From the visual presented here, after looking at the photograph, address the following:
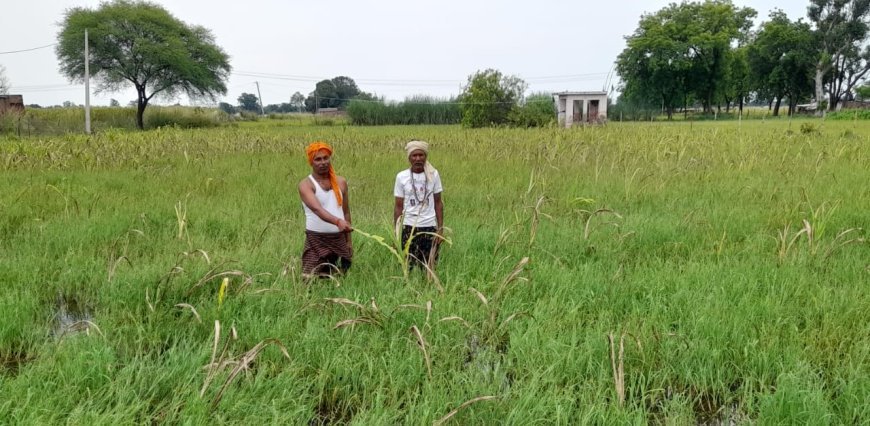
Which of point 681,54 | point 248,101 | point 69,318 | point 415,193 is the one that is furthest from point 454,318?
point 248,101

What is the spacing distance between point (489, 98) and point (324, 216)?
2259cm

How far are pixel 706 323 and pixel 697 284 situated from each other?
0.62 meters

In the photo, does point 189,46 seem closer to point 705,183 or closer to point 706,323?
point 705,183

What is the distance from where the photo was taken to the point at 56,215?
504 cm

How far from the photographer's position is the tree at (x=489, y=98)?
24.6 m

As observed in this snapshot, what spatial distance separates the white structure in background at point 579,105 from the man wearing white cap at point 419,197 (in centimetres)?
2495

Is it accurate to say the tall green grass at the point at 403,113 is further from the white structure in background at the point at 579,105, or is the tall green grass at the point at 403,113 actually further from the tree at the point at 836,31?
the tree at the point at 836,31

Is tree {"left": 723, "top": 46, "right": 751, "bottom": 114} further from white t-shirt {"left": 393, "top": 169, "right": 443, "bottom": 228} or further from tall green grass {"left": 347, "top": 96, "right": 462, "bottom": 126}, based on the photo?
white t-shirt {"left": 393, "top": 169, "right": 443, "bottom": 228}

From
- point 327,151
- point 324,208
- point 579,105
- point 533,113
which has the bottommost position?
point 324,208

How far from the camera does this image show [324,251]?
11.0ft

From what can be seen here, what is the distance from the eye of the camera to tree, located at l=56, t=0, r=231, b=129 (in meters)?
30.6

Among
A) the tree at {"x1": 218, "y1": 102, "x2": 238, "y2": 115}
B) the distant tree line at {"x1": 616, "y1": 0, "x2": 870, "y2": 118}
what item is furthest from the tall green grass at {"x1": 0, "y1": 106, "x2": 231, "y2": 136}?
the distant tree line at {"x1": 616, "y1": 0, "x2": 870, "y2": 118}

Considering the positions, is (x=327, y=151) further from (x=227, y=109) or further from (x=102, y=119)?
(x=227, y=109)

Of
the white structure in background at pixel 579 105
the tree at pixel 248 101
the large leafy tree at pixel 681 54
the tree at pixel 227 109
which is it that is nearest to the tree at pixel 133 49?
the tree at pixel 227 109
